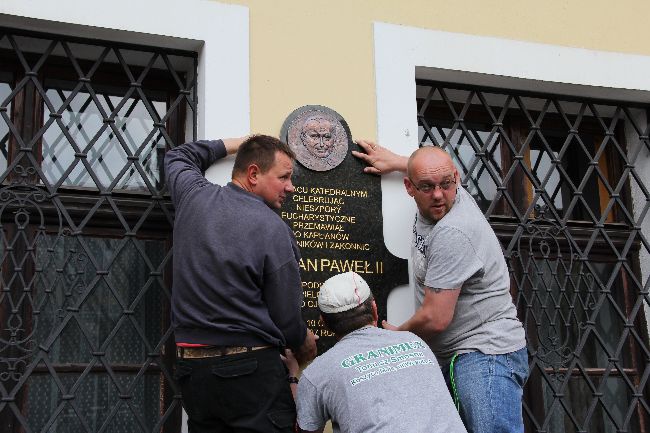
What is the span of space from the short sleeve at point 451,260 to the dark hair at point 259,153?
70 cm

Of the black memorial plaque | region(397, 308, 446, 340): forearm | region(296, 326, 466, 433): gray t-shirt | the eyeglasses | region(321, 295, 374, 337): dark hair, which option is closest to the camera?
region(296, 326, 466, 433): gray t-shirt

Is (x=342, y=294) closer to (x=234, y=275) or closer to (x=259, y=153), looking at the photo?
(x=234, y=275)

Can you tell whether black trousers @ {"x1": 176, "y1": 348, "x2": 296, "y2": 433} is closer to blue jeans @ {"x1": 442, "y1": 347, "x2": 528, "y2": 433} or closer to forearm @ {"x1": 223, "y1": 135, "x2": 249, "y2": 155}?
blue jeans @ {"x1": 442, "y1": 347, "x2": 528, "y2": 433}

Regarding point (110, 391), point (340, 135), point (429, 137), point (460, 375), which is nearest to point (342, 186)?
point (340, 135)

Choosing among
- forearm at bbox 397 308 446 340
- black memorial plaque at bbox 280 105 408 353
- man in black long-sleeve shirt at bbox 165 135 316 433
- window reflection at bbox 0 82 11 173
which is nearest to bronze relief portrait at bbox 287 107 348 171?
black memorial plaque at bbox 280 105 408 353

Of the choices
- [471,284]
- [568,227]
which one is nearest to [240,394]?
[471,284]

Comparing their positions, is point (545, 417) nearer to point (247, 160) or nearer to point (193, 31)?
point (247, 160)

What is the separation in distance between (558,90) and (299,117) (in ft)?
4.95

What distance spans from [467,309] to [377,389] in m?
0.74

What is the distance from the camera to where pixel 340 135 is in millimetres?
4246

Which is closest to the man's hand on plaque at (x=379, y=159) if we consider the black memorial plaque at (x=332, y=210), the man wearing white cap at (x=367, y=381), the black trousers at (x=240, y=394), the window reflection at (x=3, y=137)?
the black memorial plaque at (x=332, y=210)

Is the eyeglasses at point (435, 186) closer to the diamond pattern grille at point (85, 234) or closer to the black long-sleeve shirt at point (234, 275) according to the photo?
the black long-sleeve shirt at point (234, 275)

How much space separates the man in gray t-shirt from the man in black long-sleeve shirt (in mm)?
568

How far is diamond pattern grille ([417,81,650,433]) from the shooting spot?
4602mm
